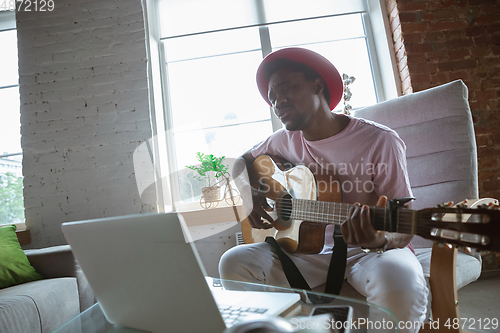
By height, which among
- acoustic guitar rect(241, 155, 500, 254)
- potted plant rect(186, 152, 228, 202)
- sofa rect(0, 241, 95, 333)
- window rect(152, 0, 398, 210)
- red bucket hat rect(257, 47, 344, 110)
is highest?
window rect(152, 0, 398, 210)

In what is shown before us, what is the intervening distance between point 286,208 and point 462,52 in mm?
1975

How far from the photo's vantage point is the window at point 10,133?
2609 mm

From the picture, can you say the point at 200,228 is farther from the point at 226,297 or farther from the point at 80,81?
the point at 226,297

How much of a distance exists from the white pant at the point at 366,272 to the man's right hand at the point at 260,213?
12 cm

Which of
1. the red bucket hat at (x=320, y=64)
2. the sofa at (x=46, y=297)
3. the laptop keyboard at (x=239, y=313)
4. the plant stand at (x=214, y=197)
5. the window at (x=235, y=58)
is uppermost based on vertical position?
the window at (x=235, y=58)

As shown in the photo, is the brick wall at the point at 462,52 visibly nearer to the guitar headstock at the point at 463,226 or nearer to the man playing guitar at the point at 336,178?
the man playing guitar at the point at 336,178

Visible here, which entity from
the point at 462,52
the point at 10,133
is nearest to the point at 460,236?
the point at 462,52

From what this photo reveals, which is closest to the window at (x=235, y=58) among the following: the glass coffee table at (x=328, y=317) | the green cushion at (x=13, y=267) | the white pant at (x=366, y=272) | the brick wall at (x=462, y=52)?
the brick wall at (x=462, y=52)

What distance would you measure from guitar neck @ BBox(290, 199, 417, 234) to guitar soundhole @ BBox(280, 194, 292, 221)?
0.02 meters

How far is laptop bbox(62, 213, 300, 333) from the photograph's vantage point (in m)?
0.50

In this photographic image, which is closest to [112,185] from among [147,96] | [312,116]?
[147,96]

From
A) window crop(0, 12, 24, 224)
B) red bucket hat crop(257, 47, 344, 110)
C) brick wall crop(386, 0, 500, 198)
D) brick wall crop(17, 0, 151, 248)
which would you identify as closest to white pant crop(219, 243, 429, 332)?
red bucket hat crop(257, 47, 344, 110)

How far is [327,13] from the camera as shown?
2.65 meters

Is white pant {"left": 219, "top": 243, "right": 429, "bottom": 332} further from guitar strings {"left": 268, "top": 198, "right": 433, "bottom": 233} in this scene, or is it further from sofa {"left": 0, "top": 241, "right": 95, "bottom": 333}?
sofa {"left": 0, "top": 241, "right": 95, "bottom": 333}
